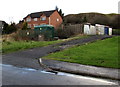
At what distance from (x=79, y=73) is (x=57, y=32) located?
2162 centimetres

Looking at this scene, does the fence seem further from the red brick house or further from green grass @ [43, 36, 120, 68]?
the red brick house

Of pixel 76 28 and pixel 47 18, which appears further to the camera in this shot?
pixel 47 18

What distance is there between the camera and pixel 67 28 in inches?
1123

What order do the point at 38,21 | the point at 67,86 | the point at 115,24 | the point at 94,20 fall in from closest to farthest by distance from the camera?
the point at 67,86, the point at 115,24, the point at 94,20, the point at 38,21

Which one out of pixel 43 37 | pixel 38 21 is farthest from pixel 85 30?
pixel 38 21

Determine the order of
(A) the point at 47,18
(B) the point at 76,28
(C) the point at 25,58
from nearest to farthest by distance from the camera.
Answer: (C) the point at 25,58 < (B) the point at 76,28 < (A) the point at 47,18

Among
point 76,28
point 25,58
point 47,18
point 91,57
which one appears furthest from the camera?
point 47,18

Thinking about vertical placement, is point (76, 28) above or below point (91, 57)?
above

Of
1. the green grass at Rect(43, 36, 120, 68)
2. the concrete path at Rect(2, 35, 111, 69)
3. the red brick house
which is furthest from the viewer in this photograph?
the red brick house

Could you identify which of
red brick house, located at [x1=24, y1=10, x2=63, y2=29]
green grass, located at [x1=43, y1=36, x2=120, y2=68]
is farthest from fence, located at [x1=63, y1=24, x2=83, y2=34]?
red brick house, located at [x1=24, y1=10, x2=63, y2=29]

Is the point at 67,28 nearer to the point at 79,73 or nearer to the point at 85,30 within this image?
the point at 85,30

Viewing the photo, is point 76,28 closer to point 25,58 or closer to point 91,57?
point 91,57

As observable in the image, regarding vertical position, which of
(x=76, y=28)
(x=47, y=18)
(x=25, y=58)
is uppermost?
(x=47, y=18)

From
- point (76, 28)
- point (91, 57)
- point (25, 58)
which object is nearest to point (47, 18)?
point (76, 28)
